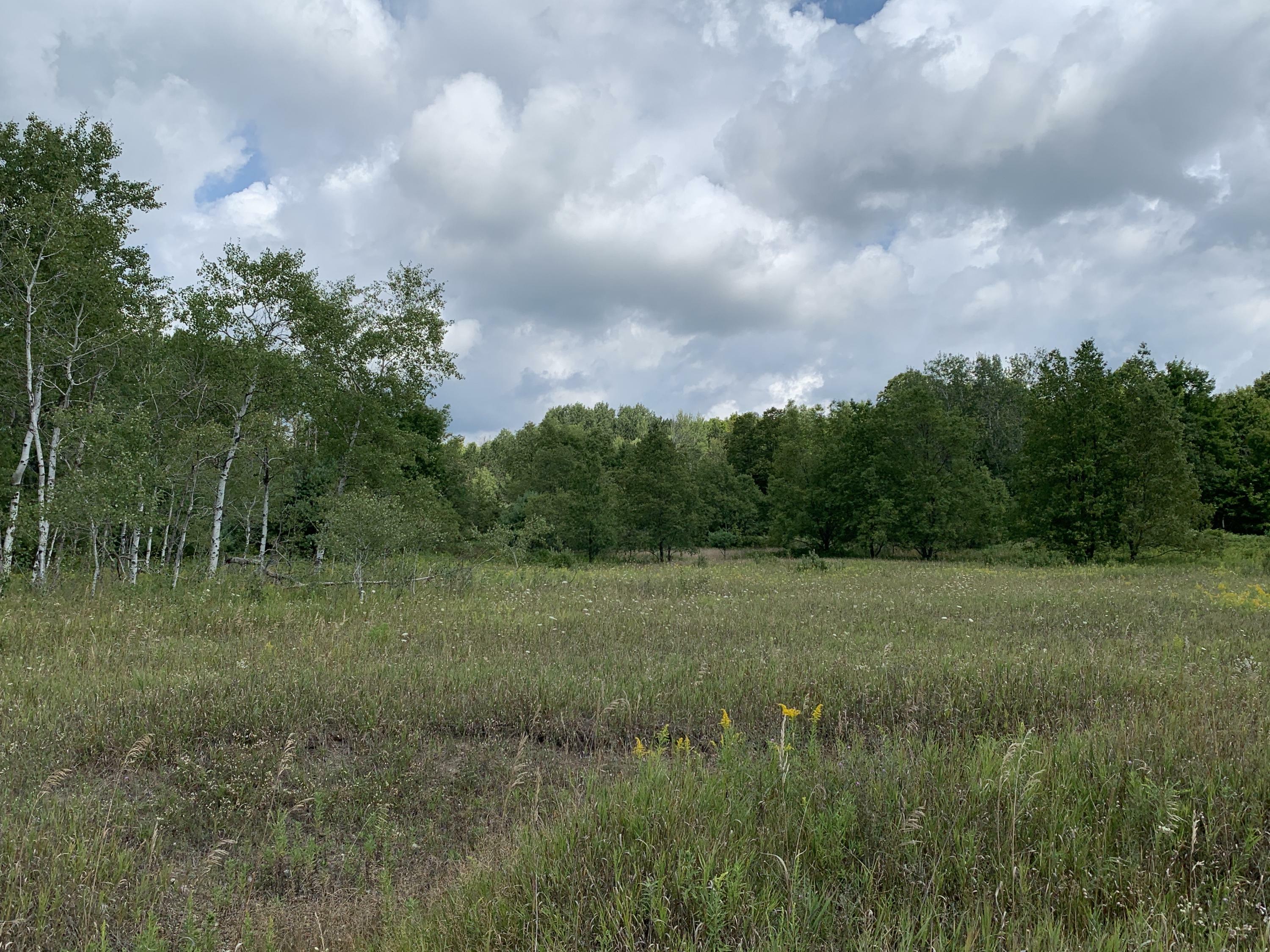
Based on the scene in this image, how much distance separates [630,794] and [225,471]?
62.0ft

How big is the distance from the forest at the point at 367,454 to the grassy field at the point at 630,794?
8.70 metres

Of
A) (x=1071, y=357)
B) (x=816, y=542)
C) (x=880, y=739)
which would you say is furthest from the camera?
(x=816, y=542)

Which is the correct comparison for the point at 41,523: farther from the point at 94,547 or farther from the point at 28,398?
the point at 28,398

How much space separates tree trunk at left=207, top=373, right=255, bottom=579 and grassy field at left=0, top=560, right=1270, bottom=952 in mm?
9417

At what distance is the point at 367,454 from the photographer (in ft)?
82.6

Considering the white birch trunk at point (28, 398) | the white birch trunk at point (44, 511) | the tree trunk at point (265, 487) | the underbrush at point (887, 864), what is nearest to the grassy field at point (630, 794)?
the underbrush at point (887, 864)

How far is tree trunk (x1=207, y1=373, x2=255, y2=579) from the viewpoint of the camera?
57.6 ft

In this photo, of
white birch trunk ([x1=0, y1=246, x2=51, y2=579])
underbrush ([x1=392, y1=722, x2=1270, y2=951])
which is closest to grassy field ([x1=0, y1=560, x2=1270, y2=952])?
underbrush ([x1=392, y1=722, x2=1270, y2=951])

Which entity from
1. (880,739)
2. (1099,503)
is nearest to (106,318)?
(880,739)

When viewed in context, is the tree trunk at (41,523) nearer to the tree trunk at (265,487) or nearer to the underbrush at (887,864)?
the tree trunk at (265,487)

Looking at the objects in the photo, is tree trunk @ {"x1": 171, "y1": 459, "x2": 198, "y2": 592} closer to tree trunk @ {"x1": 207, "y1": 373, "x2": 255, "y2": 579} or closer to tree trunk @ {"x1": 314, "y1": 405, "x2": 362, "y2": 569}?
tree trunk @ {"x1": 207, "y1": 373, "x2": 255, "y2": 579}

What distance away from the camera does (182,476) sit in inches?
660

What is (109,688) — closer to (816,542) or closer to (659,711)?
(659,711)

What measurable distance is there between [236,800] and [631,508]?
3477cm
